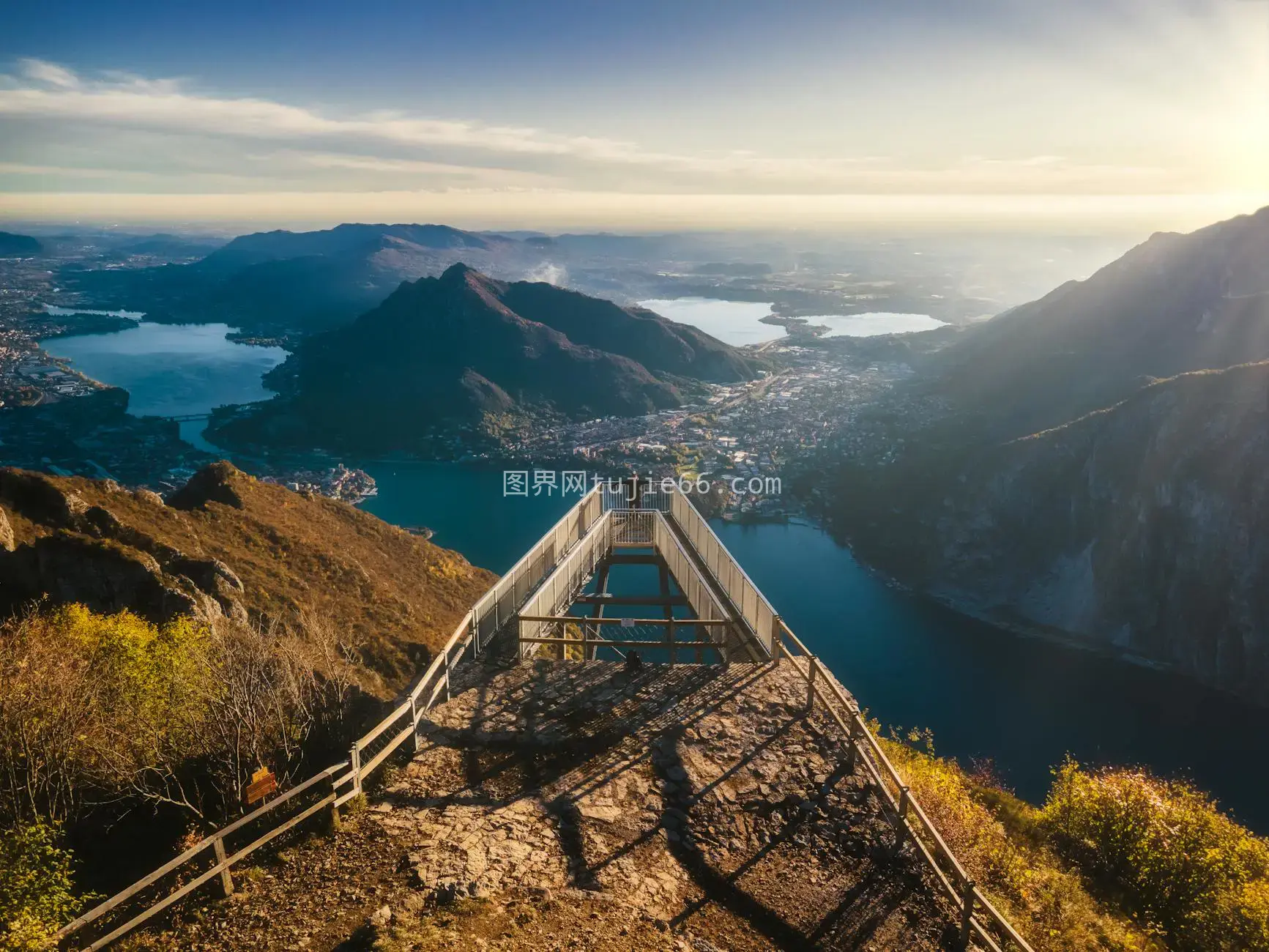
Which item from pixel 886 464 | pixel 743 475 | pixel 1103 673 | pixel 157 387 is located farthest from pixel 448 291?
pixel 1103 673

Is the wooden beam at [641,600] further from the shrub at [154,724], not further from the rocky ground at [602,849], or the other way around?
the shrub at [154,724]

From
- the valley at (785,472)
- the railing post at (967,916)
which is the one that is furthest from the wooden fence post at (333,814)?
the valley at (785,472)

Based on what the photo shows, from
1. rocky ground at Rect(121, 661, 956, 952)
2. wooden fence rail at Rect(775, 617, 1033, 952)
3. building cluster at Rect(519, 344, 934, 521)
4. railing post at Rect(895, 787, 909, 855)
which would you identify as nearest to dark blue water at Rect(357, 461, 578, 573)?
building cluster at Rect(519, 344, 934, 521)

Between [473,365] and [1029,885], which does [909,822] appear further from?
[473,365]

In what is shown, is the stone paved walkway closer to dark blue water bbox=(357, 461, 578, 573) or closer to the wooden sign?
the wooden sign

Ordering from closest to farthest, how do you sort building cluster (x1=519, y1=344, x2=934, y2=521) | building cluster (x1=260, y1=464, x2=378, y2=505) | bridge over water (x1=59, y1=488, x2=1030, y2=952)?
bridge over water (x1=59, y1=488, x2=1030, y2=952), building cluster (x1=260, y1=464, x2=378, y2=505), building cluster (x1=519, y1=344, x2=934, y2=521)

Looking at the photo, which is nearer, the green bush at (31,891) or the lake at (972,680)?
the green bush at (31,891)
